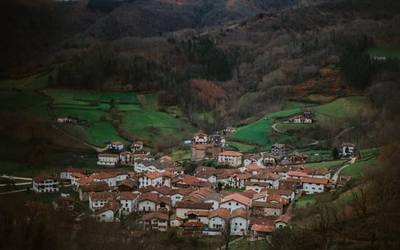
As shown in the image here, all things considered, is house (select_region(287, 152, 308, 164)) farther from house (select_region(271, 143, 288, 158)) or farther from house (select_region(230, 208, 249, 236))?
house (select_region(230, 208, 249, 236))

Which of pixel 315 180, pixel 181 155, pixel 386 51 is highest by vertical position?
pixel 386 51

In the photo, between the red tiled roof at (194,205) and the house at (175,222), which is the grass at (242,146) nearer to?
the red tiled roof at (194,205)

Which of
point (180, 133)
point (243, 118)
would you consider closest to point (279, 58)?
point (243, 118)

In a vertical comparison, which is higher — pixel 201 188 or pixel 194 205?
pixel 201 188

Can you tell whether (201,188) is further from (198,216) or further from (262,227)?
(262,227)

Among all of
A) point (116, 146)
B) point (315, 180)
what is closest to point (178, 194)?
point (315, 180)

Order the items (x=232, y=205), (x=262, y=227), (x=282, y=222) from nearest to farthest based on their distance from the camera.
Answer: (x=282, y=222) → (x=262, y=227) → (x=232, y=205)

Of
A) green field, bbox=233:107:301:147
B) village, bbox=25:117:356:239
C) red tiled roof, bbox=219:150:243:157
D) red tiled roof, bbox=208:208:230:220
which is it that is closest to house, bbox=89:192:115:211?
village, bbox=25:117:356:239

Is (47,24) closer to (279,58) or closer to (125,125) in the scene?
(125,125)

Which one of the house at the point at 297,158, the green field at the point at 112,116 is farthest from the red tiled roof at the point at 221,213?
the green field at the point at 112,116
